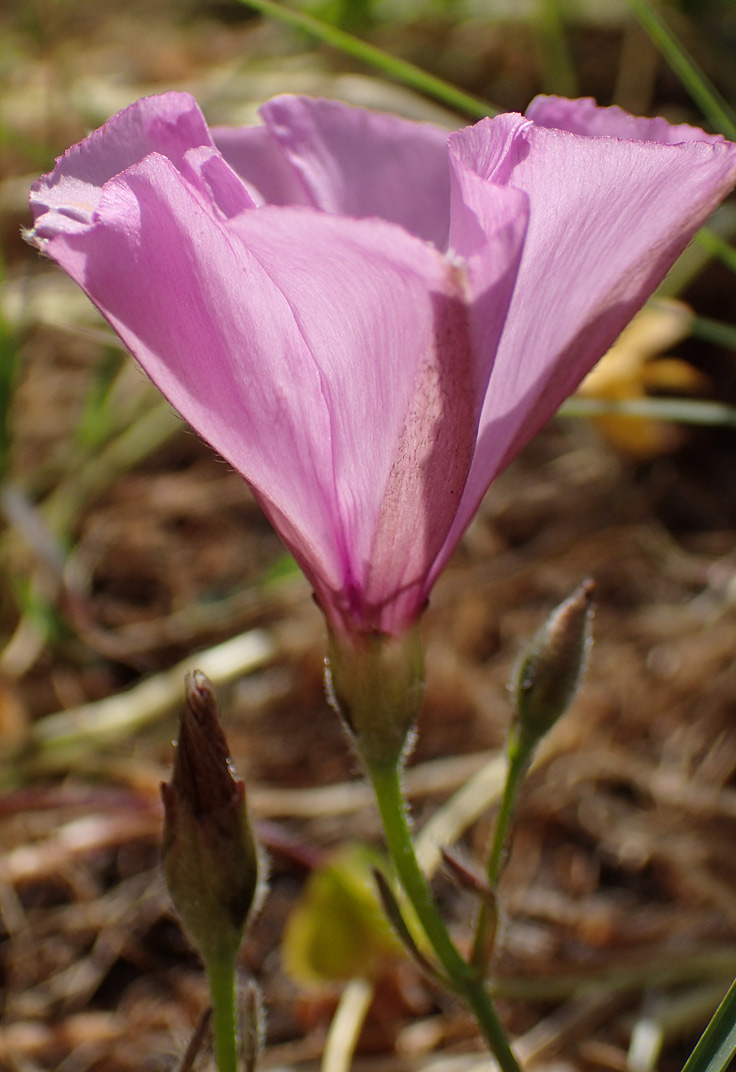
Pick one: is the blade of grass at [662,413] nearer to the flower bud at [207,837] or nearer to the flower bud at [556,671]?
the flower bud at [556,671]

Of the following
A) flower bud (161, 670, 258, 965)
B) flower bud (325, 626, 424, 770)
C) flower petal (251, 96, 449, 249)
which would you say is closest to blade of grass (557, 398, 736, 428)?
Result: flower petal (251, 96, 449, 249)

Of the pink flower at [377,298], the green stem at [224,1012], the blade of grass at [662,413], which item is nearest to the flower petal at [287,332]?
the pink flower at [377,298]

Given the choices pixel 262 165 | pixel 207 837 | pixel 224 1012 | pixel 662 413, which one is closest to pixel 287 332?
pixel 262 165

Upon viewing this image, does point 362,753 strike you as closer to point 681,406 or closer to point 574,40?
point 681,406

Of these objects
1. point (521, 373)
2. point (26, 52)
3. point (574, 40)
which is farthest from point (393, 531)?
point (26, 52)

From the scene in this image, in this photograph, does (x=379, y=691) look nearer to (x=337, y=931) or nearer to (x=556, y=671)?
(x=556, y=671)

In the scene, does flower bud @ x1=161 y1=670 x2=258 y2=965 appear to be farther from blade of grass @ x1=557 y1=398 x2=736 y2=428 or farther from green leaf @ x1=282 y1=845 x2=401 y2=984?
blade of grass @ x1=557 y1=398 x2=736 y2=428
